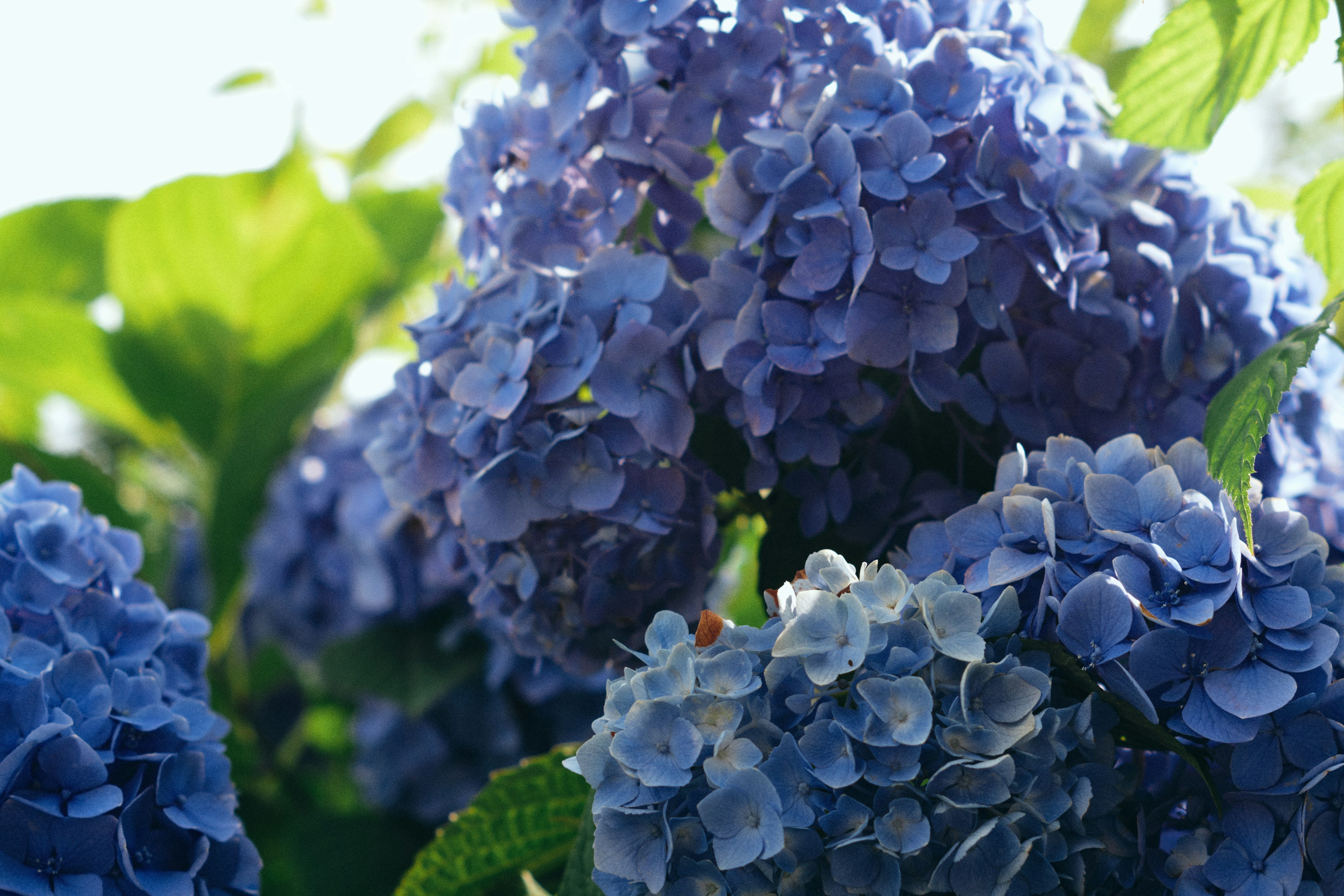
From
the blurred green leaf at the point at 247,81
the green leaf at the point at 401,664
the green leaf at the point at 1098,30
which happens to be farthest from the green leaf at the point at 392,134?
the green leaf at the point at 1098,30

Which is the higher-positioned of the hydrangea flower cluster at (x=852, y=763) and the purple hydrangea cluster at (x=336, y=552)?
the hydrangea flower cluster at (x=852, y=763)

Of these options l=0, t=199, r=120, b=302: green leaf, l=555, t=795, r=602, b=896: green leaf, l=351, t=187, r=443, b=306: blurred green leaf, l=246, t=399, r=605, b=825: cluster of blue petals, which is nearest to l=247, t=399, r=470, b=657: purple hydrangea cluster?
l=246, t=399, r=605, b=825: cluster of blue petals

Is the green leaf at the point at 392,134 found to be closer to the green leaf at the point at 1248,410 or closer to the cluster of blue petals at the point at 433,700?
the cluster of blue petals at the point at 433,700

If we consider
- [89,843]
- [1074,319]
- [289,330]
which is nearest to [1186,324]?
A: [1074,319]

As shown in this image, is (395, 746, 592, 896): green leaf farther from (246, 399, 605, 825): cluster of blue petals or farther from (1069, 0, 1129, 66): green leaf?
(1069, 0, 1129, 66): green leaf

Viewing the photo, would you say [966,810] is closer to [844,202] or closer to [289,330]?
[844,202]

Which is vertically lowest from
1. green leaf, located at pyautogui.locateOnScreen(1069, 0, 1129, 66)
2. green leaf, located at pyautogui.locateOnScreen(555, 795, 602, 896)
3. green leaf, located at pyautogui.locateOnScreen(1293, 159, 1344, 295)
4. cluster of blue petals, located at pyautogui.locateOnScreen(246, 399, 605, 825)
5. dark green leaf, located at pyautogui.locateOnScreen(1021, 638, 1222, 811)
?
cluster of blue petals, located at pyautogui.locateOnScreen(246, 399, 605, 825)

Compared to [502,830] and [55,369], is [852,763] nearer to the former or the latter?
[502,830]
